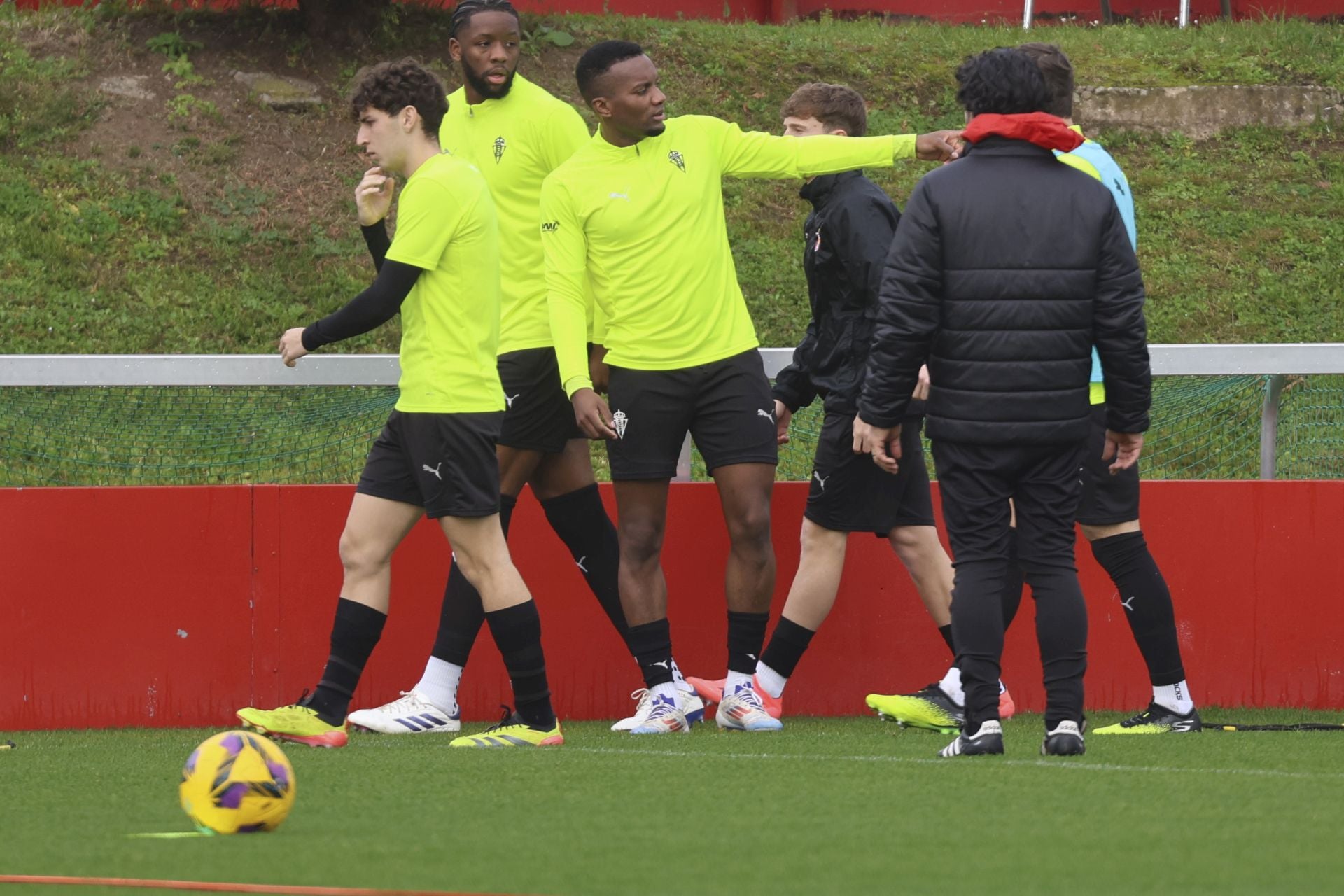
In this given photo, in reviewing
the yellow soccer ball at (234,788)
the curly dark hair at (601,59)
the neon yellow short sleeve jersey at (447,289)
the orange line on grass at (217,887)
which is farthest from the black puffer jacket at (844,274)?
the orange line on grass at (217,887)

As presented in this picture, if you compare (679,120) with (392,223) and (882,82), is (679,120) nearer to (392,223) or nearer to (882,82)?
(392,223)

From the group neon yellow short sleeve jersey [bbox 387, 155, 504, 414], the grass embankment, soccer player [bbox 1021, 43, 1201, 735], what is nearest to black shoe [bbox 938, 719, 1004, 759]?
soccer player [bbox 1021, 43, 1201, 735]

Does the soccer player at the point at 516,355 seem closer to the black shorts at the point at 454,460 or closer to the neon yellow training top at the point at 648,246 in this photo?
the neon yellow training top at the point at 648,246

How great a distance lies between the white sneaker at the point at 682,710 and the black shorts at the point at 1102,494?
1.44 meters

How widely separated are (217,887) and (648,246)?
11.2ft

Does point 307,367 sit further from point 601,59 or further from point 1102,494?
point 1102,494

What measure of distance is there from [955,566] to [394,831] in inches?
72.8

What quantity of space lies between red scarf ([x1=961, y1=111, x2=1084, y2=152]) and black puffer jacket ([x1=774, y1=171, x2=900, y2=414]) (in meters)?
1.24

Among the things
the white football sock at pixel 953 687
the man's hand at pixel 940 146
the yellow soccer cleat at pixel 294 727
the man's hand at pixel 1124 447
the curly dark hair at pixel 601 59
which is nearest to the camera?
the man's hand at pixel 1124 447

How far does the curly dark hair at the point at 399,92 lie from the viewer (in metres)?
6.25

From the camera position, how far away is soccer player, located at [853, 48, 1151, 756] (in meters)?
5.30

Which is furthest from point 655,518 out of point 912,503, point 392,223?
point 392,223

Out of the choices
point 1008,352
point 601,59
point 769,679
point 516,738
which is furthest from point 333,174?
point 1008,352

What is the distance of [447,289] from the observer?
20.4 ft
